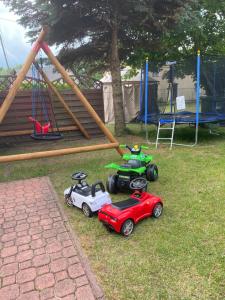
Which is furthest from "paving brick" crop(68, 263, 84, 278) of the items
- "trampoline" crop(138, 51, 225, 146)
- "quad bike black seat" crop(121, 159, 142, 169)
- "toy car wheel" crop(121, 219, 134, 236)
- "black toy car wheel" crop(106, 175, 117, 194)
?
"trampoline" crop(138, 51, 225, 146)

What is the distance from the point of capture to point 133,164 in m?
4.55

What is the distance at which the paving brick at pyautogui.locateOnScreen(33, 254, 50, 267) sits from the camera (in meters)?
2.81

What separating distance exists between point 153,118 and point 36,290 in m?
7.03

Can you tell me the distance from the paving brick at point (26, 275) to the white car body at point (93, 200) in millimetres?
1173

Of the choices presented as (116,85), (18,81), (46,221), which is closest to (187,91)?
(116,85)

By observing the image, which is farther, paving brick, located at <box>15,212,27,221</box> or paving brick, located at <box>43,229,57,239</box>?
paving brick, located at <box>15,212,27,221</box>

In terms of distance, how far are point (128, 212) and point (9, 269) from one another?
1.36m

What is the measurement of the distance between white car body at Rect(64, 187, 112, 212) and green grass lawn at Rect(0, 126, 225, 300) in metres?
0.15

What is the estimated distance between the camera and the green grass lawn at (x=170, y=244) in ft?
8.00

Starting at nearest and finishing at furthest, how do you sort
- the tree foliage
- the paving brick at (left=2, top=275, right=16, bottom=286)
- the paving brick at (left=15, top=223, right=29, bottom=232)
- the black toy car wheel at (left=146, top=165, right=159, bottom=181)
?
the paving brick at (left=2, top=275, right=16, bottom=286), the paving brick at (left=15, top=223, right=29, bottom=232), the black toy car wheel at (left=146, top=165, right=159, bottom=181), the tree foliage

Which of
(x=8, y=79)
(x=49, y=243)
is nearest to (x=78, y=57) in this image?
(x=8, y=79)

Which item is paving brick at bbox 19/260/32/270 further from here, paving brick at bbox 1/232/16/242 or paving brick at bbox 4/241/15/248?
paving brick at bbox 1/232/16/242

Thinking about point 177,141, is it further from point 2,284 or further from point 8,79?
point 2,284

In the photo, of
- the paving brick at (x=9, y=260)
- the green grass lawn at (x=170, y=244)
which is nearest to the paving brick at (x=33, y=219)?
the green grass lawn at (x=170, y=244)
